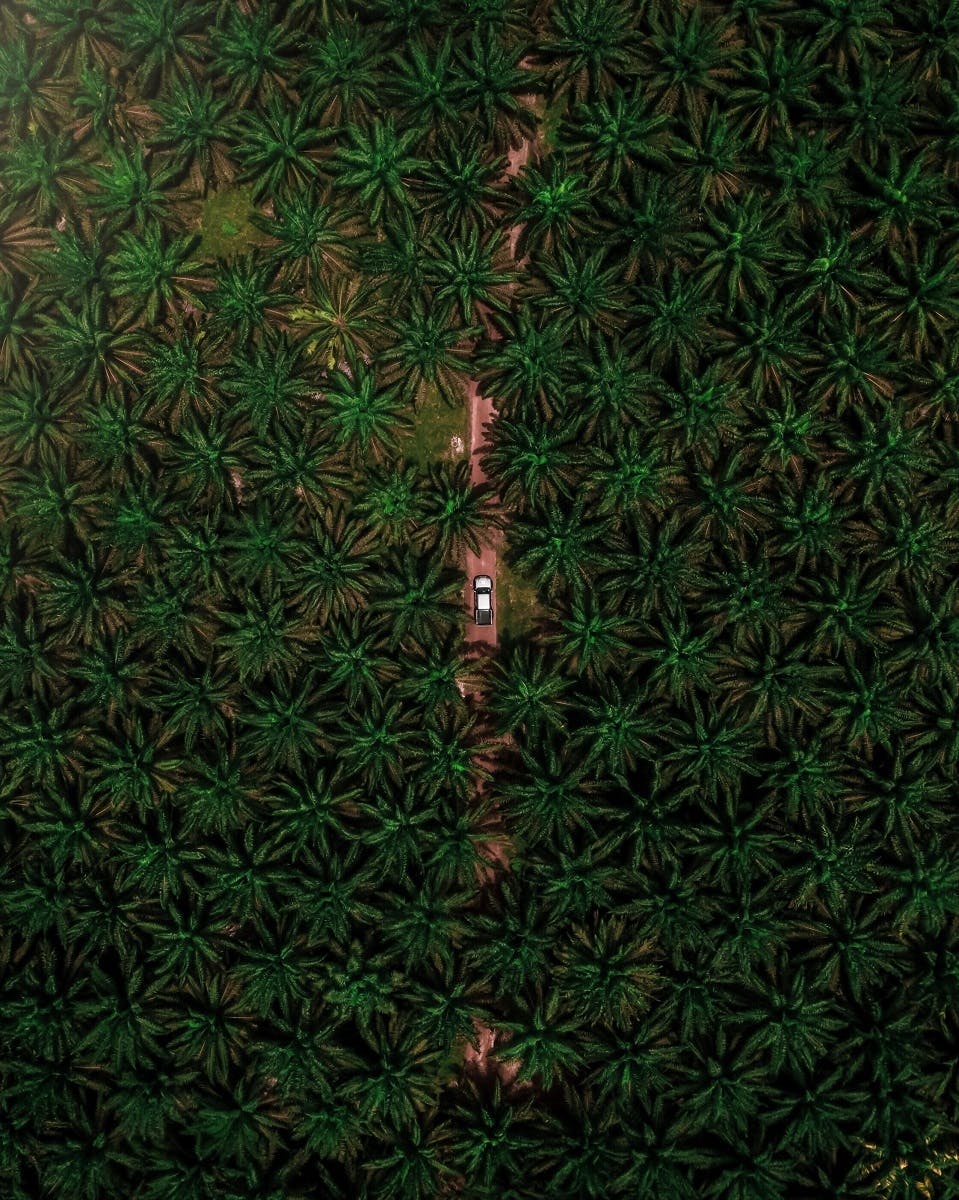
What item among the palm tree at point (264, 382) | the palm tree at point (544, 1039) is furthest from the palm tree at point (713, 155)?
the palm tree at point (544, 1039)

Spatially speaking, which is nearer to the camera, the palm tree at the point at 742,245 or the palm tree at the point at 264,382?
the palm tree at the point at 742,245

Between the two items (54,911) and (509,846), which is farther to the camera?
(509,846)

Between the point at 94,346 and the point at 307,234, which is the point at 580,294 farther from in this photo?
the point at 94,346

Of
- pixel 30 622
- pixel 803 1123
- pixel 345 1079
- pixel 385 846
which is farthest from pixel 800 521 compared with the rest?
pixel 30 622

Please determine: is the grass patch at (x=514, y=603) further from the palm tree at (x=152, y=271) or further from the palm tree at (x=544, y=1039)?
the palm tree at (x=152, y=271)

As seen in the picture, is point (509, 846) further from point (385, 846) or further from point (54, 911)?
point (54, 911)

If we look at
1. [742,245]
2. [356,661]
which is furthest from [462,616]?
[742,245]
